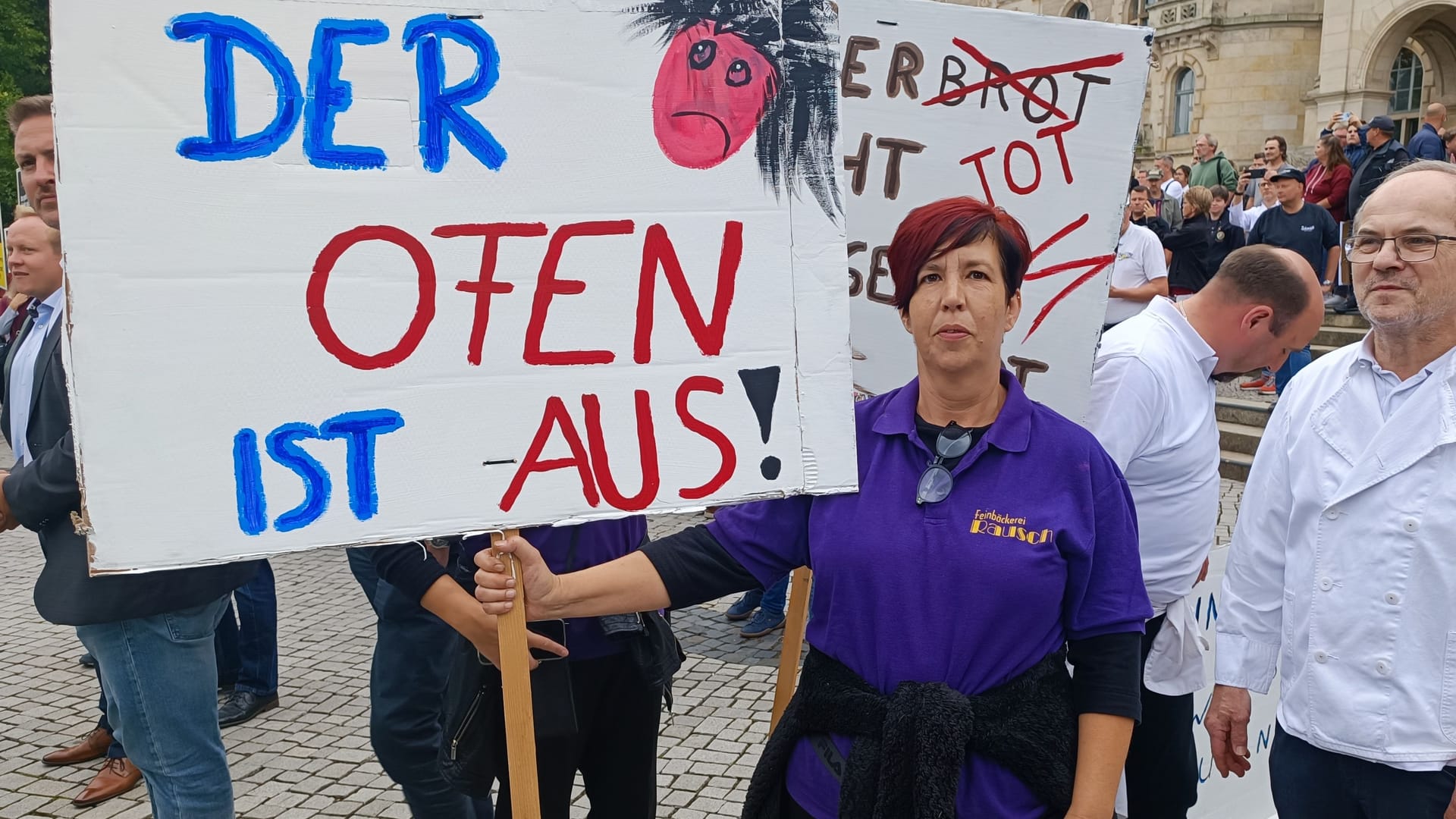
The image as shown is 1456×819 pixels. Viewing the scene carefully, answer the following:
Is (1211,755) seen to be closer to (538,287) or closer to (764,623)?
(538,287)

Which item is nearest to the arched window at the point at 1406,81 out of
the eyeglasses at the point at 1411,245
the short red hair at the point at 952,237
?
the eyeglasses at the point at 1411,245

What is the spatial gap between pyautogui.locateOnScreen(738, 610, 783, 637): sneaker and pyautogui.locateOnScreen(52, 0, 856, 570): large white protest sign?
144 inches

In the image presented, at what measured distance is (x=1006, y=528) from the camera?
5.65 ft

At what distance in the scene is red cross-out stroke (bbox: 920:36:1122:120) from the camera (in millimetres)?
2684

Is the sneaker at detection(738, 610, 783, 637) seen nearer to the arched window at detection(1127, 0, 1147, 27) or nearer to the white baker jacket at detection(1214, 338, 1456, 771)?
the white baker jacket at detection(1214, 338, 1456, 771)

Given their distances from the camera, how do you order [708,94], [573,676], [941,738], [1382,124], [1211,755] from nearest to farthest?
[941,738] → [708,94] → [573,676] → [1211,755] → [1382,124]

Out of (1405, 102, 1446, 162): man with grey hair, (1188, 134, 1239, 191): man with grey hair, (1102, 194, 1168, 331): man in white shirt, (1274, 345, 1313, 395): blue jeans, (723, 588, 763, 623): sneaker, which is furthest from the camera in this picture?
(1188, 134, 1239, 191): man with grey hair

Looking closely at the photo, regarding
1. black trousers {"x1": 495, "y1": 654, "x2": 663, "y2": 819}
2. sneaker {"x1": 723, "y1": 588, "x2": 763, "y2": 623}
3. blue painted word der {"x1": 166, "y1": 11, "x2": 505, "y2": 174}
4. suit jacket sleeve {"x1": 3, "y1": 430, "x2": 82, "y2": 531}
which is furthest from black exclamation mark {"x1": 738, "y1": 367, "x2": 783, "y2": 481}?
sneaker {"x1": 723, "y1": 588, "x2": 763, "y2": 623}

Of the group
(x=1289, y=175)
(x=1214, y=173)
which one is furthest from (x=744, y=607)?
(x=1214, y=173)

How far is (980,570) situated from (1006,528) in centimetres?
8

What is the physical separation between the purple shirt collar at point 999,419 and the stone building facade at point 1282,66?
2522cm

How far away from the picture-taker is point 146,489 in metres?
1.64

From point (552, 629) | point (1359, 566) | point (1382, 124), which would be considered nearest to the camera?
point (1359, 566)

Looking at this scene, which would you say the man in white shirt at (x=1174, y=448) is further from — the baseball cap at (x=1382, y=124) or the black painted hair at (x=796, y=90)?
the baseball cap at (x=1382, y=124)
